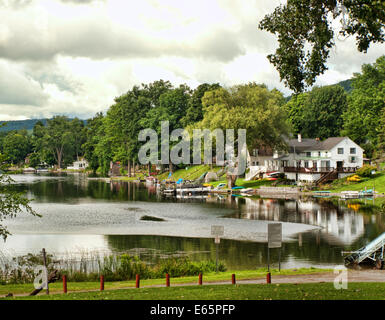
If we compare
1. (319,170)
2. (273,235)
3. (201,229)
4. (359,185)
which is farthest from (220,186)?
(273,235)

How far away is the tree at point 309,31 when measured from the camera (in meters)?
20.0

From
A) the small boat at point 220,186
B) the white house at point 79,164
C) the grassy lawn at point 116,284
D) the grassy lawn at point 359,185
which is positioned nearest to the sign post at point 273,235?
the grassy lawn at point 116,284

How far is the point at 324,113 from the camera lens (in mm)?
110812

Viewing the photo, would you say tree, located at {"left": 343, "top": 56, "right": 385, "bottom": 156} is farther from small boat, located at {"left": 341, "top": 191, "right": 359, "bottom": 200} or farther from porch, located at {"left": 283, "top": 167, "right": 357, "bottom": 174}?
small boat, located at {"left": 341, "top": 191, "right": 359, "bottom": 200}

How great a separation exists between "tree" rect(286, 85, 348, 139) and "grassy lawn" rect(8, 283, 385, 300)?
94.9 metres

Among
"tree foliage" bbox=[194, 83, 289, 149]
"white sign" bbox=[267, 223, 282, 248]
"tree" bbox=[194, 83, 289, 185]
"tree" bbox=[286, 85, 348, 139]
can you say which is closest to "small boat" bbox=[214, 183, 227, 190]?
"tree" bbox=[194, 83, 289, 185]

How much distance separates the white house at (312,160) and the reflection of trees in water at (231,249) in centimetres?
4323

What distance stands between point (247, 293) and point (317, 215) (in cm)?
3549

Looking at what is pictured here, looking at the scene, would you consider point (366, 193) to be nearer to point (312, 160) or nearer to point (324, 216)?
point (324, 216)

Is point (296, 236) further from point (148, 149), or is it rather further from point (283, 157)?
point (148, 149)

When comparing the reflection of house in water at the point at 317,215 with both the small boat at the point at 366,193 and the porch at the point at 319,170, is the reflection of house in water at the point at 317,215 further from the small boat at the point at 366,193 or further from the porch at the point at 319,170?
the porch at the point at 319,170

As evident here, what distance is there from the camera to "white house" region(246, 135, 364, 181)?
8069 cm

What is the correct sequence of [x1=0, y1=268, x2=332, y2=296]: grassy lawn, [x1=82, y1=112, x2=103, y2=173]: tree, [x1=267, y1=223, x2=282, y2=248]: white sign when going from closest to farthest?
[x1=0, y1=268, x2=332, y2=296]: grassy lawn, [x1=267, y1=223, x2=282, y2=248]: white sign, [x1=82, y1=112, x2=103, y2=173]: tree

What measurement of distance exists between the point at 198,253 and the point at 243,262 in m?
3.75
